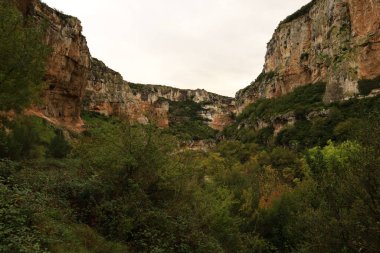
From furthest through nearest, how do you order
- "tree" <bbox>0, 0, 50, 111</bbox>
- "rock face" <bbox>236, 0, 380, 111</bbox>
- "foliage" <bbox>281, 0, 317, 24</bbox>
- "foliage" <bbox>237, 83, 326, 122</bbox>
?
1. "foliage" <bbox>281, 0, 317, 24</bbox>
2. "foliage" <bbox>237, 83, 326, 122</bbox>
3. "rock face" <bbox>236, 0, 380, 111</bbox>
4. "tree" <bbox>0, 0, 50, 111</bbox>

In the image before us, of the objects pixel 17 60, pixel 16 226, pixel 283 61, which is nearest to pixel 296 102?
pixel 283 61

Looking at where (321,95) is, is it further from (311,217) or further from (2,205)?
(2,205)

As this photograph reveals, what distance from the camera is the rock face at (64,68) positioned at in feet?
163

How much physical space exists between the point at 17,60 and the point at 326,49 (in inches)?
3052

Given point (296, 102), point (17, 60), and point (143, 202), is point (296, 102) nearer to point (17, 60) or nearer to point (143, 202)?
point (143, 202)

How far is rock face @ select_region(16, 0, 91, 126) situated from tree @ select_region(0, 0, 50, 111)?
35.7 m

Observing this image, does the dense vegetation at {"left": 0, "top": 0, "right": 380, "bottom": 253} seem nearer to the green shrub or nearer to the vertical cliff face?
the green shrub

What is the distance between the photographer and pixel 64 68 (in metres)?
52.0

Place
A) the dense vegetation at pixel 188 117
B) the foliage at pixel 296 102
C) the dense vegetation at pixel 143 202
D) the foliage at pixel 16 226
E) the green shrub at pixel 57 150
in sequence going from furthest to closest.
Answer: the dense vegetation at pixel 188 117, the foliage at pixel 296 102, the green shrub at pixel 57 150, the dense vegetation at pixel 143 202, the foliage at pixel 16 226

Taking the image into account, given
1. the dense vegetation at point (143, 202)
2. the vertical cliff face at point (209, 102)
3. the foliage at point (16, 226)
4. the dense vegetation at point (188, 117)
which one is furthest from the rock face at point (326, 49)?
the foliage at point (16, 226)

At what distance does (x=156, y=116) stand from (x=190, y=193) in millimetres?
3615

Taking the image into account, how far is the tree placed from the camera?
43.1 ft

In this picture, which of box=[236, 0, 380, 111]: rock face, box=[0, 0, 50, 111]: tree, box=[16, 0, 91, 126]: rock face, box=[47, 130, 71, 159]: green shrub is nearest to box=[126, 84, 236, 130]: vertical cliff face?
box=[236, 0, 380, 111]: rock face

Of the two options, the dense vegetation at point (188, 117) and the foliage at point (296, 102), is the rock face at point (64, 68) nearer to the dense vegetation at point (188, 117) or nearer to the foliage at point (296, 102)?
the foliage at point (296, 102)
